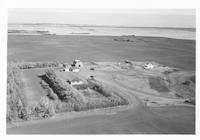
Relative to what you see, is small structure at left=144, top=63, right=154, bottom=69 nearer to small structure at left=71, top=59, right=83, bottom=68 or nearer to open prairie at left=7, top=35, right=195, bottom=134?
open prairie at left=7, top=35, right=195, bottom=134

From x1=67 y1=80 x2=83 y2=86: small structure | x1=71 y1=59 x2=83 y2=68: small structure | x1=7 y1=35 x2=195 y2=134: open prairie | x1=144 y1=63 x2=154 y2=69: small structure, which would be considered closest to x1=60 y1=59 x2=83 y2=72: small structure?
x1=71 y1=59 x2=83 y2=68: small structure

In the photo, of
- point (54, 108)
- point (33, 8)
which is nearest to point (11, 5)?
point (33, 8)

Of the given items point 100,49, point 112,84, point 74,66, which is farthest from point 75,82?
point 100,49

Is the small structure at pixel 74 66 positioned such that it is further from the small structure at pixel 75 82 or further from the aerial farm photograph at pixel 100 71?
the small structure at pixel 75 82

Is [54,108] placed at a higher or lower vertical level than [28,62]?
lower

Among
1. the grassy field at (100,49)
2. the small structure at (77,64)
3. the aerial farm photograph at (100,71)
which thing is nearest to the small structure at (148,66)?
the aerial farm photograph at (100,71)
